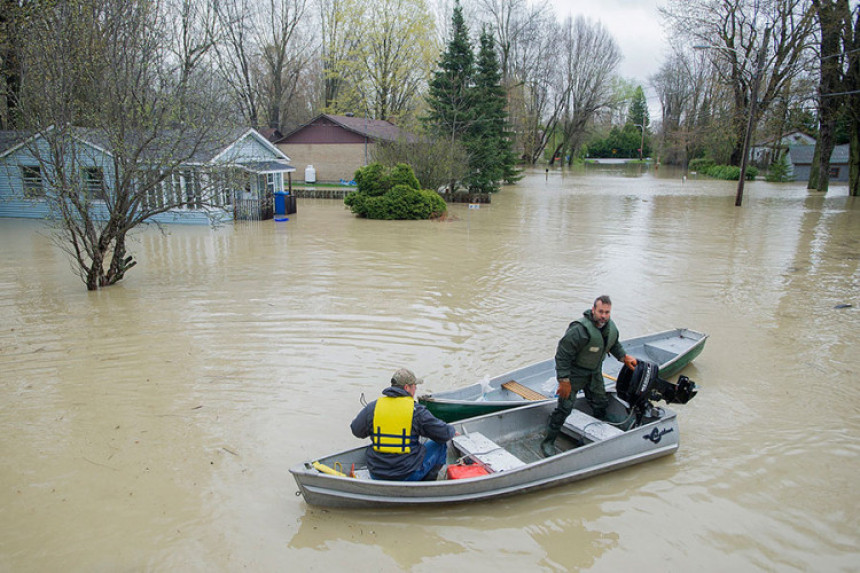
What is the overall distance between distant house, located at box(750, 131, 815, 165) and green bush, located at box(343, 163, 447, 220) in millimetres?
45112

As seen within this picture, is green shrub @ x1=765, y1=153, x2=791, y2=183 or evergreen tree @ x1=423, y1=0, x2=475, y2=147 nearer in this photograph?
evergreen tree @ x1=423, y1=0, x2=475, y2=147

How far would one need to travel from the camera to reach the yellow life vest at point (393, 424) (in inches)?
205

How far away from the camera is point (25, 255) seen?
1627 centimetres

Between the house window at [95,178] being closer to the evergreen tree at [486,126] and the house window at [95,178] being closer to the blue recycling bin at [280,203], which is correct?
the blue recycling bin at [280,203]

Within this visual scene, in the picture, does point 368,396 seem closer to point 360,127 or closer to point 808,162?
point 360,127

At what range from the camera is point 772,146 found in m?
57.4

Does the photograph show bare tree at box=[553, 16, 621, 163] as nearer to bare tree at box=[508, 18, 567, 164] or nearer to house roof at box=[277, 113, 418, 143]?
bare tree at box=[508, 18, 567, 164]

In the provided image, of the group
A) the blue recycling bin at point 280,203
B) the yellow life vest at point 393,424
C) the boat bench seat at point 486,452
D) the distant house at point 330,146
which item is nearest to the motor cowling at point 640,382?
the boat bench seat at point 486,452

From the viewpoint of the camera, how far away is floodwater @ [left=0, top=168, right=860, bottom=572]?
5051 mm

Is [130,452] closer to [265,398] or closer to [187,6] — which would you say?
[265,398]

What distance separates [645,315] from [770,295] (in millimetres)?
3655

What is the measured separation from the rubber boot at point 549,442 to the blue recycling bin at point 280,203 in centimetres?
2079

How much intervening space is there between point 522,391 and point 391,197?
60.6 ft

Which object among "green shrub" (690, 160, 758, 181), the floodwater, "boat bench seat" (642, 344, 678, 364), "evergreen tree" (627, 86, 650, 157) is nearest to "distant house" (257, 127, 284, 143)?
the floodwater
